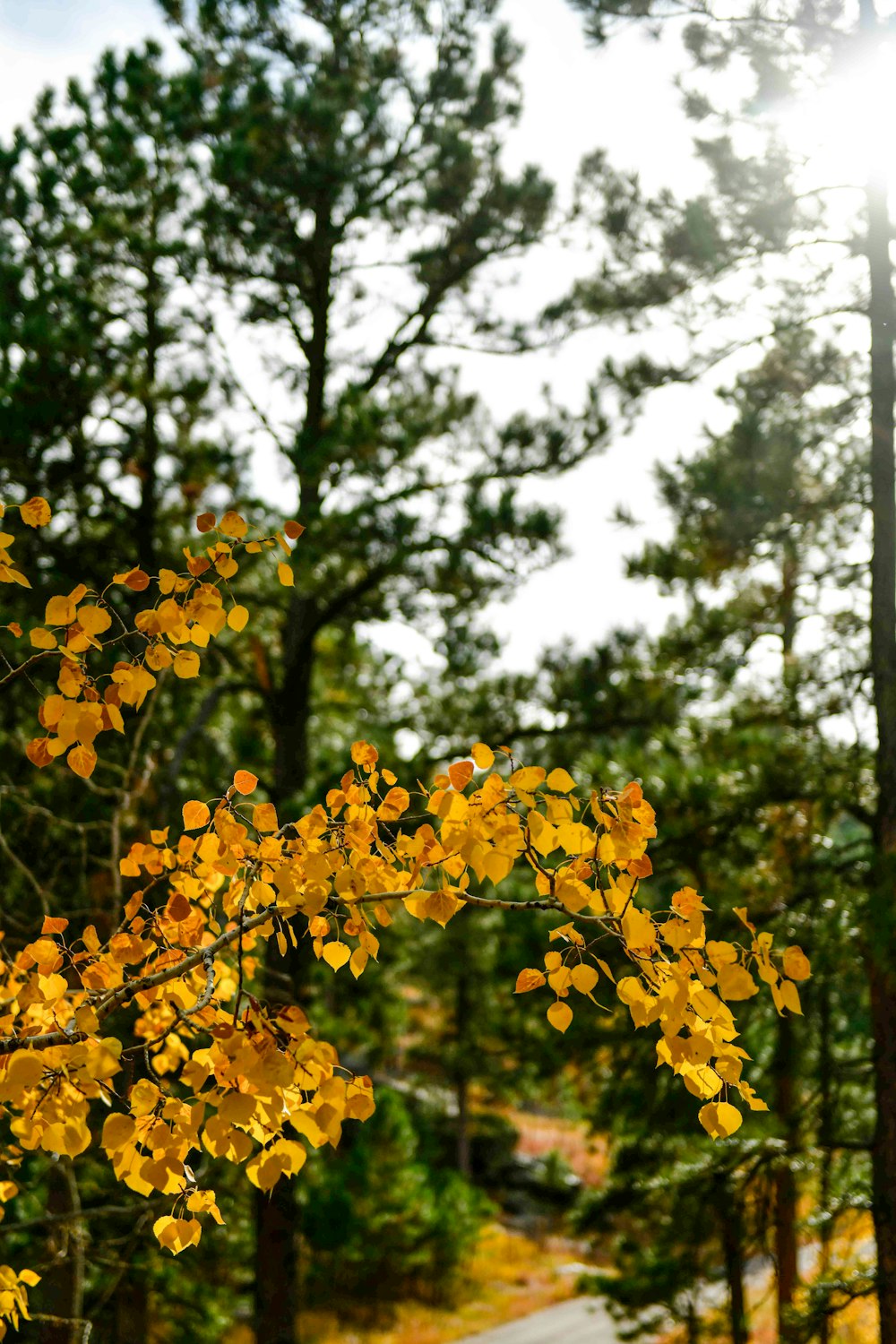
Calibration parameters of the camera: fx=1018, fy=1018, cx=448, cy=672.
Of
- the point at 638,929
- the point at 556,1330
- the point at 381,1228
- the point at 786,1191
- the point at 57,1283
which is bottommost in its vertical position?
the point at 556,1330

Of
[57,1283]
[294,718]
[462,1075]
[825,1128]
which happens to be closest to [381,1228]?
[462,1075]

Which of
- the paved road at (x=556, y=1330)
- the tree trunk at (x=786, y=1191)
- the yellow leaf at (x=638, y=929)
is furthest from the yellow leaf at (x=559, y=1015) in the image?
the paved road at (x=556, y=1330)

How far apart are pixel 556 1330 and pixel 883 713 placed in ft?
47.8

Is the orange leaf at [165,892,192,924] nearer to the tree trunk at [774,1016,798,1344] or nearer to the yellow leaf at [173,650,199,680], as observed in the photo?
the yellow leaf at [173,650,199,680]

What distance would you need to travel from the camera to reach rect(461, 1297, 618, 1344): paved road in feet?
48.9

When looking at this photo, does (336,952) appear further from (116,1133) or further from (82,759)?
(82,759)

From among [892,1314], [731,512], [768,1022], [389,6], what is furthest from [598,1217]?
[389,6]

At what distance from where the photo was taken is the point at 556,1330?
15.6 meters

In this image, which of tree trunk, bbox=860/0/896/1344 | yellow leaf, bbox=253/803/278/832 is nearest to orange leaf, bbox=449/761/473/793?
yellow leaf, bbox=253/803/278/832

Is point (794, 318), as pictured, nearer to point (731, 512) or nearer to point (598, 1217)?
point (731, 512)

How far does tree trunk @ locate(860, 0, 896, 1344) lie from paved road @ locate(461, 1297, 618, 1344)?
1142cm

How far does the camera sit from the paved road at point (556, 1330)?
14.9 meters

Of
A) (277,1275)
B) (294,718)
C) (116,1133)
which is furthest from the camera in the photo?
(294,718)

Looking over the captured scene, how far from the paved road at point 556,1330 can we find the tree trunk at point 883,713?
37.5ft
